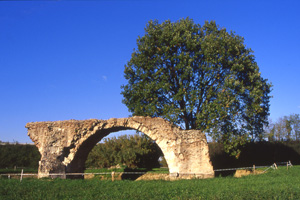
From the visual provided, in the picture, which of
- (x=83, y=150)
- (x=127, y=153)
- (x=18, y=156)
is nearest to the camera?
(x=83, y=150)

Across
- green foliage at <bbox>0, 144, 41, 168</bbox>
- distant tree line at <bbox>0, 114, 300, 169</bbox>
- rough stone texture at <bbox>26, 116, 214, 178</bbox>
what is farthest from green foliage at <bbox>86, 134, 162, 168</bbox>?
rough stone texture at <bbox>26, 116, 214, 178</bbox>

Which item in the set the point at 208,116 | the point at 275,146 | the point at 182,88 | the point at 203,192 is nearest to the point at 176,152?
the point at 208,116

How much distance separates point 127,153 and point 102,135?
9.62m

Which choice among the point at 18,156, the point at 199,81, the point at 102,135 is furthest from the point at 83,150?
the point at 18,156

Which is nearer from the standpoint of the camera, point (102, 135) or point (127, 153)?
point (102, 135)

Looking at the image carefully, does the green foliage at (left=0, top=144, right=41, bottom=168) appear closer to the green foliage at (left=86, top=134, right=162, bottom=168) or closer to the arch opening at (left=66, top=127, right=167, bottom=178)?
the green foliage at (left=86, top=134, right=162, bottom=168)

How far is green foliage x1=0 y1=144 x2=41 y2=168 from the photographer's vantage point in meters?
31.0

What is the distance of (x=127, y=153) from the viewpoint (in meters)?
27.9

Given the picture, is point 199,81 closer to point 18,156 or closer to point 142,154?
point 142,154

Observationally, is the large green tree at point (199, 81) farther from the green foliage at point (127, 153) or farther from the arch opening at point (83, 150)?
the green foliage at point (127, 153)

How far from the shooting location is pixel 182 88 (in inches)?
754

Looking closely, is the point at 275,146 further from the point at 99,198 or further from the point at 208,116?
the point at 99,198

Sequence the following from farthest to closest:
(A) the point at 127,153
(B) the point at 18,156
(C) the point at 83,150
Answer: (B) the point at 18,156
(A) the point at 127,153
(C) the point at 83,150

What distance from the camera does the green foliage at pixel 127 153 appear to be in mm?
28141
